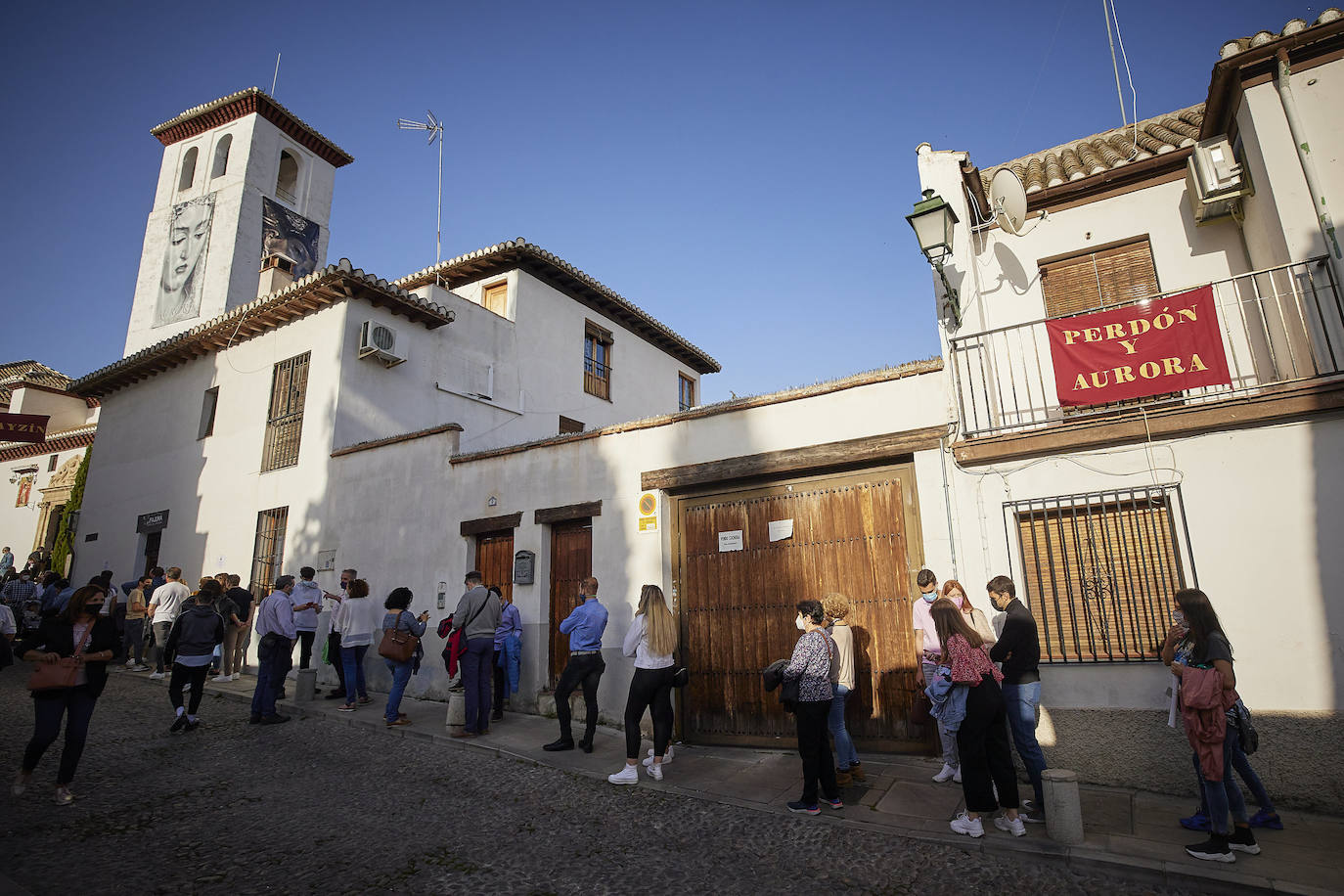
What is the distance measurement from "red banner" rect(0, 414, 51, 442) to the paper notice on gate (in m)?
23.6

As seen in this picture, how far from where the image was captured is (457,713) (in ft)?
26.1

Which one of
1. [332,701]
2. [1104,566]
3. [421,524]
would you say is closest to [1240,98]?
[1104,566]

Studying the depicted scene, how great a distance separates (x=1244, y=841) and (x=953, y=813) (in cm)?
171

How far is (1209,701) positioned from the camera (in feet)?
14.6

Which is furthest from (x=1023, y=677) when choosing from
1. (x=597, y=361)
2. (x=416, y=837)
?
(x=597, y=361)

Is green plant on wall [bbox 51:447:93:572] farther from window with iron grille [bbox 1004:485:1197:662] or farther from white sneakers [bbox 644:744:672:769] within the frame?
window with iron grille [bbox 1004:485:1197:662]

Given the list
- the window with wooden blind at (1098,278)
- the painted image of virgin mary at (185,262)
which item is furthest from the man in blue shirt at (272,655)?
the painted image of virgin mary at (185,262)

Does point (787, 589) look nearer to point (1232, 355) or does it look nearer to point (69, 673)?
point (1232, 355)

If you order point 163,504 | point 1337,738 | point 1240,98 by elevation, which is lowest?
point 1337,738

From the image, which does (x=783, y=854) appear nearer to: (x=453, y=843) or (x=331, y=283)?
(x=453, y=843)

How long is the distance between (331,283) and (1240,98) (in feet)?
44.0

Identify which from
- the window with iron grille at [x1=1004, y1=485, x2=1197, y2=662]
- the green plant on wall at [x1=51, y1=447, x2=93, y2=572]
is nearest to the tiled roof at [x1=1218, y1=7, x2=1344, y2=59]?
the window with iron grille at [x1=1004, y1=485, x2=1197, y2=662]

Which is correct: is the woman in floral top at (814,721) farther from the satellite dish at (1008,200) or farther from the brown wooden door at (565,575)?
the satellite dish at (1008,200)

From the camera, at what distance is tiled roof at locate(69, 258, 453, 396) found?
1291 centimetres
